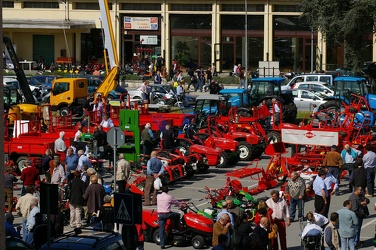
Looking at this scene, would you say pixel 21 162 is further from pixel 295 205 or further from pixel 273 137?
pixel 295 205

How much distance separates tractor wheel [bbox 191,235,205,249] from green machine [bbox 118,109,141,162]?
31.8 ft

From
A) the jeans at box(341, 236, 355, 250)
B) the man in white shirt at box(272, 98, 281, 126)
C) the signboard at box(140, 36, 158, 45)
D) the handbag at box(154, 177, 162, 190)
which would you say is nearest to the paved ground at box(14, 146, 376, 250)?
the handbag at box(154, 177, 162, 190)

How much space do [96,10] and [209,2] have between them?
839 centimetres

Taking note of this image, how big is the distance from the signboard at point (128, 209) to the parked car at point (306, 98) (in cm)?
2729

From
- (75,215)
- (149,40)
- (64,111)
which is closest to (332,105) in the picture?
(64,111)

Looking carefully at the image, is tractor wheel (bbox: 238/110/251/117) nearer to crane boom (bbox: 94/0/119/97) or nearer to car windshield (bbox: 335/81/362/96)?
car windshield (bbox: 335/81/362/96)

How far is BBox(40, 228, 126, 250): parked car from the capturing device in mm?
15219

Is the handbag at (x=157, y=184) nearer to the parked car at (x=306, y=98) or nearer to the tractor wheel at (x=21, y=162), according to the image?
the tractor wheel at (x=21, y=162)

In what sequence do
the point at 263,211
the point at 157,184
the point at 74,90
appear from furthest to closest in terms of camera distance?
the point at 74,90 < the point at 157,184 < the point at 263,211

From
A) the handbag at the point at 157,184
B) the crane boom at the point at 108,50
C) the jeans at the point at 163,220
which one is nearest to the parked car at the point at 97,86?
the crane boom at the point at 108,50

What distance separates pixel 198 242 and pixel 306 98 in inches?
923

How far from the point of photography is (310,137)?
90.2ft

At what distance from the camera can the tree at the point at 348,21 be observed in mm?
46750

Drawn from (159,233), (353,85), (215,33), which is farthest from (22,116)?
(215,33)
